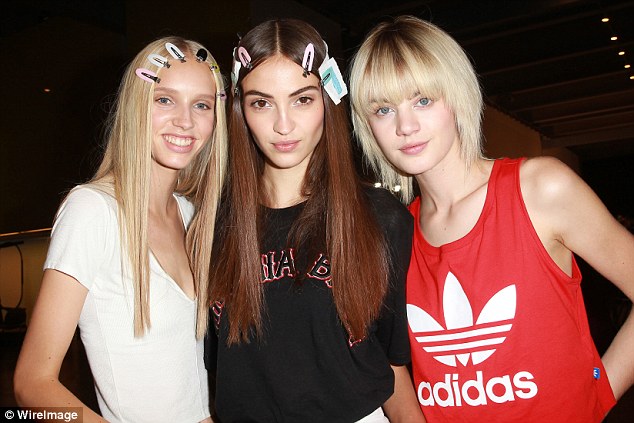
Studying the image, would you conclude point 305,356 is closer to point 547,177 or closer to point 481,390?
point 481,390

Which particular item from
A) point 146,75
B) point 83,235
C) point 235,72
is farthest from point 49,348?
point 235,72

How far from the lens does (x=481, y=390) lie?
1651mm

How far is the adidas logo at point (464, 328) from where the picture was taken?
5.40 ft

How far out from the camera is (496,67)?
25.0 ft

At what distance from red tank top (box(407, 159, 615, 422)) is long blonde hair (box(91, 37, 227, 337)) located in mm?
762

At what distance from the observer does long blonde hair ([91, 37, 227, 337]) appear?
173 centimetres

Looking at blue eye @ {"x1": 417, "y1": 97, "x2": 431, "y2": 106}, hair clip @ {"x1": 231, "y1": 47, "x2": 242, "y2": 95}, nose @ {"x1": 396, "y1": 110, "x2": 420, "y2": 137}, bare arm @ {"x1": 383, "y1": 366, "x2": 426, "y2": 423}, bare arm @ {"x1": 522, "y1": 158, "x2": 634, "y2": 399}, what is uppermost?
hair clip @ {"x1": 231, "y1": 47, "x2": 242, "y2": 95}

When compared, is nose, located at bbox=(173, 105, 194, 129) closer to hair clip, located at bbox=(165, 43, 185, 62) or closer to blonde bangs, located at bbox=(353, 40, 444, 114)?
hair clip, located at bbox=(165, 43, 185, 62)

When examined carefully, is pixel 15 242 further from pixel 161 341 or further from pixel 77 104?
pixel 161 341

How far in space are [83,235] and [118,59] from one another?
4.64 m

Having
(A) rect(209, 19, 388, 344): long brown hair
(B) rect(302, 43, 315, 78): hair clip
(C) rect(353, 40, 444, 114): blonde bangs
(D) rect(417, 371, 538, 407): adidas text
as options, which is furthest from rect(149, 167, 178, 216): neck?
(D) rect(417, 371, 538, 407): adidas text

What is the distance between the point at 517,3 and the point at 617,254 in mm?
4305

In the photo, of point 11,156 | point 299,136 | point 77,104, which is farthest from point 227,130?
point 11,156

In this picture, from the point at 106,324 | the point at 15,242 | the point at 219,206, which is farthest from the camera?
the point at 15,242
